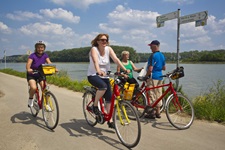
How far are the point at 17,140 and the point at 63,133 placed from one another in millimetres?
894

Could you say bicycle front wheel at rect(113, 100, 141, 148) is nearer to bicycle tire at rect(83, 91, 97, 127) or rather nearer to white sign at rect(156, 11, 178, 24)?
bicycle tire at rect(83, 91, 97, 127)

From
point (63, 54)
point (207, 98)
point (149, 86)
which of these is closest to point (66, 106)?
point (149, 86)

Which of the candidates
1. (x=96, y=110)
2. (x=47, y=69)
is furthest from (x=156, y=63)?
(x=47, y=69)

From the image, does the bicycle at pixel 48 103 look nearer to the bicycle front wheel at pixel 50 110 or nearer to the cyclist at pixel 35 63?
the bicycle front wheel at pixel 50 110

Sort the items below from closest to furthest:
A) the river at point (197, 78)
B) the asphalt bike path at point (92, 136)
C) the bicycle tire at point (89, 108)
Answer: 1. the asphalt bike path at point (92, 136)
2. the bicycle tire at point (89, 108)
3. the river at point (197, 78)

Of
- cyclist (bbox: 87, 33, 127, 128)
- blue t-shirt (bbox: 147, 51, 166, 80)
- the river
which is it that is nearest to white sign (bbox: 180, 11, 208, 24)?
blue t-shirt (bbox: 147, 51, 166, 80)

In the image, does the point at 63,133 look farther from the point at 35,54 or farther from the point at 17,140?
the point at 35,54

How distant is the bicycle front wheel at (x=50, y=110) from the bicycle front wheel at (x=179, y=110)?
8.33 feet

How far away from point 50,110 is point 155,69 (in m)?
2.78

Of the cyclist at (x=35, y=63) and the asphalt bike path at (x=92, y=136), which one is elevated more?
the cyclist at (x=35, y=63)

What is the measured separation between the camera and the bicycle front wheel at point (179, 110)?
459 centimetres

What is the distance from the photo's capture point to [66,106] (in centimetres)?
696

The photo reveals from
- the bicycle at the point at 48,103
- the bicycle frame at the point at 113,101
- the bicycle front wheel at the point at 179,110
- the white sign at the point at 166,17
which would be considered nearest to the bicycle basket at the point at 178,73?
the bicycle front wheel at the point at 179,110

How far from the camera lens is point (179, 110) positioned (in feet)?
15.6
